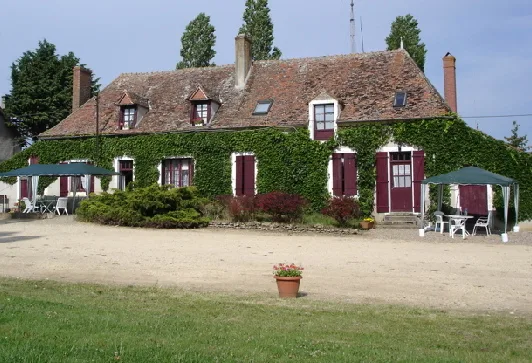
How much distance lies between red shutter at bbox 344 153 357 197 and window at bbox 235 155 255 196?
12.9 ft

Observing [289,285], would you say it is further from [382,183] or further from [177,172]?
[177,172]

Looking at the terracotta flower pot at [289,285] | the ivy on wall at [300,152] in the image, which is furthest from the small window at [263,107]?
the terracotta flower pot at [289,285]

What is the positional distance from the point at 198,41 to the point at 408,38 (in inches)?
537

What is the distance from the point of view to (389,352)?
16.6 feet

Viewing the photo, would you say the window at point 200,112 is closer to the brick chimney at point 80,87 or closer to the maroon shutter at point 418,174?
the brick chimney at point 80,87

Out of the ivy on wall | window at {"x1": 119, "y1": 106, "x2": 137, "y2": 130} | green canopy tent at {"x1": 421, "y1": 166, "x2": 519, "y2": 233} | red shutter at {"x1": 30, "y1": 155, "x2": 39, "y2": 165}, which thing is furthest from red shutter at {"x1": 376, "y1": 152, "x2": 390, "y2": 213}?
red shutter at {"x1": 30, "y1": 155, "x2": 39, "y2": 165}

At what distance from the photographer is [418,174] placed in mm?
21578

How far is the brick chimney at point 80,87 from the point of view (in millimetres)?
29281

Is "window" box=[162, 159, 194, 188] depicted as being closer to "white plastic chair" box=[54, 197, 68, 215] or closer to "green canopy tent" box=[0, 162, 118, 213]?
"green canopy tent" box=[0, 162, 118, 213]

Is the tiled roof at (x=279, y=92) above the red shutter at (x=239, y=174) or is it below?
above

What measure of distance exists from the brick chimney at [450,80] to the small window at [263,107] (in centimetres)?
775

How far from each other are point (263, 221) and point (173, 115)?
28.5 feet

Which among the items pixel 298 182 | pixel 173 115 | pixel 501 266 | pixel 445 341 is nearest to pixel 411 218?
pixel 298 182

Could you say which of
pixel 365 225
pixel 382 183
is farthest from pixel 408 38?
pixel 365 225
